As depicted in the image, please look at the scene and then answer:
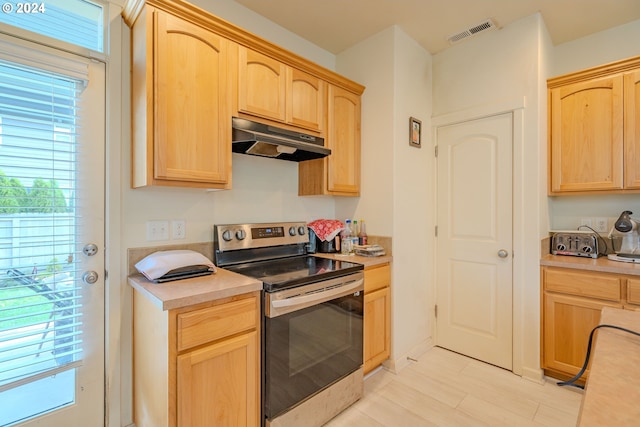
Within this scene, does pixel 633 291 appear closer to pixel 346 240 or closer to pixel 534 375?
pixel 534 375

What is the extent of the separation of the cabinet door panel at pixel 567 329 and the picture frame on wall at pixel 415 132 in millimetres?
1495

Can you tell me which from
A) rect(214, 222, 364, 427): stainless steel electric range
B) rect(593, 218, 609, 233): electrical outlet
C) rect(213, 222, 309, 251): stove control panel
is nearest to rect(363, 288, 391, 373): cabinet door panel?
rect(214, 222, 364, 427): stainless steel electric range

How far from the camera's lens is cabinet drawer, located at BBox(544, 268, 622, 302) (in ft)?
6.63

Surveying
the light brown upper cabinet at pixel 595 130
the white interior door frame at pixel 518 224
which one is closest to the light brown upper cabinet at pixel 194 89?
the white interior door frame at pixel 518 224

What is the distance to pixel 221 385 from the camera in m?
1.42

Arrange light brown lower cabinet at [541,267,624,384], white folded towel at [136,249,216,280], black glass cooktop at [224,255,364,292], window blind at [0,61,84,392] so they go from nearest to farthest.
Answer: window blind at [0,61,84,392] → white folded towel at [136,249,216,280] → black glass cooktop at [224,255,364,292] → light brown lower cabinet at [541,267,624,384]

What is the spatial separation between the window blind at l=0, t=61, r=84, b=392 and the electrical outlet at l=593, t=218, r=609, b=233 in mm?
3598

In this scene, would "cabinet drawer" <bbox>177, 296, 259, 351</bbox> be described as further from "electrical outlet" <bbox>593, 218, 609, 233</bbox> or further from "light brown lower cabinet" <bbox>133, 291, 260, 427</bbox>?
"electrical outlet" <bbox>593, 218, 609, 233</bbox>

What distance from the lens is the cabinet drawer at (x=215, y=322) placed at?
51.6 inches

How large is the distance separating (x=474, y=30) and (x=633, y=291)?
2.15 metres

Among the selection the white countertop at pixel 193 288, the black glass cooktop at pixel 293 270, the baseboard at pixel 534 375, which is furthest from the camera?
the baseboard at pixel 534 375

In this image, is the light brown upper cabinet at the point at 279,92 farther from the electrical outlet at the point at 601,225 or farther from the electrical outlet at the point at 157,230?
the electrical outlet at the point at 601,225

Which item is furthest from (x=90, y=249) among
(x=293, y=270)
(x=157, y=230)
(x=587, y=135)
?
(x=587, y=135)

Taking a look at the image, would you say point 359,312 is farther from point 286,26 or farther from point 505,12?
point 505,12
